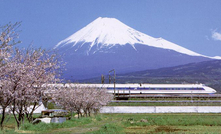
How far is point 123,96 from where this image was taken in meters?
97.4

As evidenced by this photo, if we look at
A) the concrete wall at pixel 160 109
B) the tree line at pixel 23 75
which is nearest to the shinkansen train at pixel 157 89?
the concrete wall at pixel 160 109

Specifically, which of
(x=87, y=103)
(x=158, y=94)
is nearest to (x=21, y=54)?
(x=87, y=103)

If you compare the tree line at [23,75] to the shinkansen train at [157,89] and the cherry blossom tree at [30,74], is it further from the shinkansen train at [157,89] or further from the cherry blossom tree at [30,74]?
the shinkansen train at [157,89]

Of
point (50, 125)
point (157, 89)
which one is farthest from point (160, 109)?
point (157, 89)

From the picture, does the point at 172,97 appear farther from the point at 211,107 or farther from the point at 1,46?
the point at 1,46

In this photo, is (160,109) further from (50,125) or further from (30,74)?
(30,74)

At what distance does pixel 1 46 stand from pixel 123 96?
7862 centimetres

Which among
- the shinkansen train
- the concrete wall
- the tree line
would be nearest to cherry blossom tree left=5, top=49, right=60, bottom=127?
the tree line

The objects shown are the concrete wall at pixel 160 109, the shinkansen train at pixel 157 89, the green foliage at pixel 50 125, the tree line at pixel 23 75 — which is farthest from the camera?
the shinkansen train at pixel 157 89

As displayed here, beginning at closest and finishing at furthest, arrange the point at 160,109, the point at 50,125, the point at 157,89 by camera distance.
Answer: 1. the point at 50,125
2. the point at 160,109
3. the point at 157,89

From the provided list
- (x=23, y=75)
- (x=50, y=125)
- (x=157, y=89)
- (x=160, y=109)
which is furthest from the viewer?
(x=157, y=89)

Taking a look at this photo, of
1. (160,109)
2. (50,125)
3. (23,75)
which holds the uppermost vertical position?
(23,75)

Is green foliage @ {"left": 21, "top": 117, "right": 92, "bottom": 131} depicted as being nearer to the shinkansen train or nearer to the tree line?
the tree line

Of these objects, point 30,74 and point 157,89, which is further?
point 157,89
